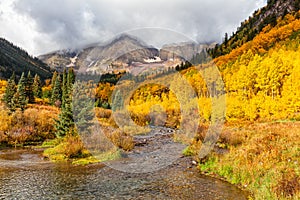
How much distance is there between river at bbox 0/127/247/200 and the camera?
14.0 meters

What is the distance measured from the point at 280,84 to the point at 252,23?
5504 inches

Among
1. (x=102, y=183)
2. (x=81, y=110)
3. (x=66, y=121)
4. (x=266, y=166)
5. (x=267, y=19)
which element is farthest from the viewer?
(x=267, y=19)

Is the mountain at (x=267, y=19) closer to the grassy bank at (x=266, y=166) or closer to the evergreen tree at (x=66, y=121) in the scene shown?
the evergreen tree at (x=66, y=121)

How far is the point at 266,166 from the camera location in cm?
1540

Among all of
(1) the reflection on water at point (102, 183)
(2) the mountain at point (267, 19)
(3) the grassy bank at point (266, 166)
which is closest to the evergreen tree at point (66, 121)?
(1) the reflection on water at point (102, 183)

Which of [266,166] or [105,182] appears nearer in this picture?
[266,166]

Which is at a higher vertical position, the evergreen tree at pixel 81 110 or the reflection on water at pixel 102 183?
the evergreen tree at pixel 81 110

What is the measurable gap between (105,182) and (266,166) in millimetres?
9314

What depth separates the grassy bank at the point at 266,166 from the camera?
12.3 meters

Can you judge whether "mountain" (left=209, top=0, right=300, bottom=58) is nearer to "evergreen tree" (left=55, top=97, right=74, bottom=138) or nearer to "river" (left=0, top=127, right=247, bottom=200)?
"evergreen tree" (left=55, top=97, right=74, bottom=138)

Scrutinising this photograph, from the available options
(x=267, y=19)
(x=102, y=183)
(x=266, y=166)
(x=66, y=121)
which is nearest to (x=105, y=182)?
(x=102, y=183)

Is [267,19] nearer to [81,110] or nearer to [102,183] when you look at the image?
[81,110]

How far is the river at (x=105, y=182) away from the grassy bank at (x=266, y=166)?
0.93 metres

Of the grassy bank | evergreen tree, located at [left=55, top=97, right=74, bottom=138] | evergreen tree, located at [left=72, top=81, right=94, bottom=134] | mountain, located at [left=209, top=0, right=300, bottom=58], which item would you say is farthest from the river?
mountain, located at [left=209, top=0, right=300, bottom=58]
